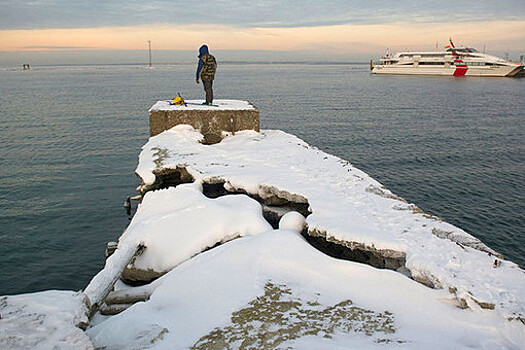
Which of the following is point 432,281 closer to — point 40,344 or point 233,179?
point 40,344

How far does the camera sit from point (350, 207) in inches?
306

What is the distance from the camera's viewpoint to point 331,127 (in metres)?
29.4

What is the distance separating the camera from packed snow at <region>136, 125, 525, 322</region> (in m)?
5.25

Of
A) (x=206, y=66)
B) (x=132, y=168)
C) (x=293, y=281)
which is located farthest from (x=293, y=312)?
(x=132, y=168)

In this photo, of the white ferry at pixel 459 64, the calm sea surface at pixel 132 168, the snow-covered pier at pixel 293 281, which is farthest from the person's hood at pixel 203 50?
the white ferry at pixel 459 64

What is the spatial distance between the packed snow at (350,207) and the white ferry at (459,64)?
96.2 meters

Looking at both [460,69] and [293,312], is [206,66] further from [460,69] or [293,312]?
[460,69]

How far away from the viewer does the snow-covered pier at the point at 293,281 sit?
4.49m

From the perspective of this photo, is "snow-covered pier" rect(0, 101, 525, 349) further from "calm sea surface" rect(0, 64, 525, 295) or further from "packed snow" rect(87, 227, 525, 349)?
"calm sea surface" rect(0, 64, 525, 295)

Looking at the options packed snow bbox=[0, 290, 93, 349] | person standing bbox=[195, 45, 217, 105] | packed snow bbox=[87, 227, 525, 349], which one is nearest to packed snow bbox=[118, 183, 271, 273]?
packed snow bbox=[87, 227, 525, 349]

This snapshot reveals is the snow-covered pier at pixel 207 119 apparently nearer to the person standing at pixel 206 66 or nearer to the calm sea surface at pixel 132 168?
the person standing at pixel 206 66

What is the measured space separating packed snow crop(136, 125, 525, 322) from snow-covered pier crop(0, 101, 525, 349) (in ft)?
0.09

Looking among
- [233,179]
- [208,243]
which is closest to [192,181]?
[233,179]

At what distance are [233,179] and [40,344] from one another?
20.3ft
